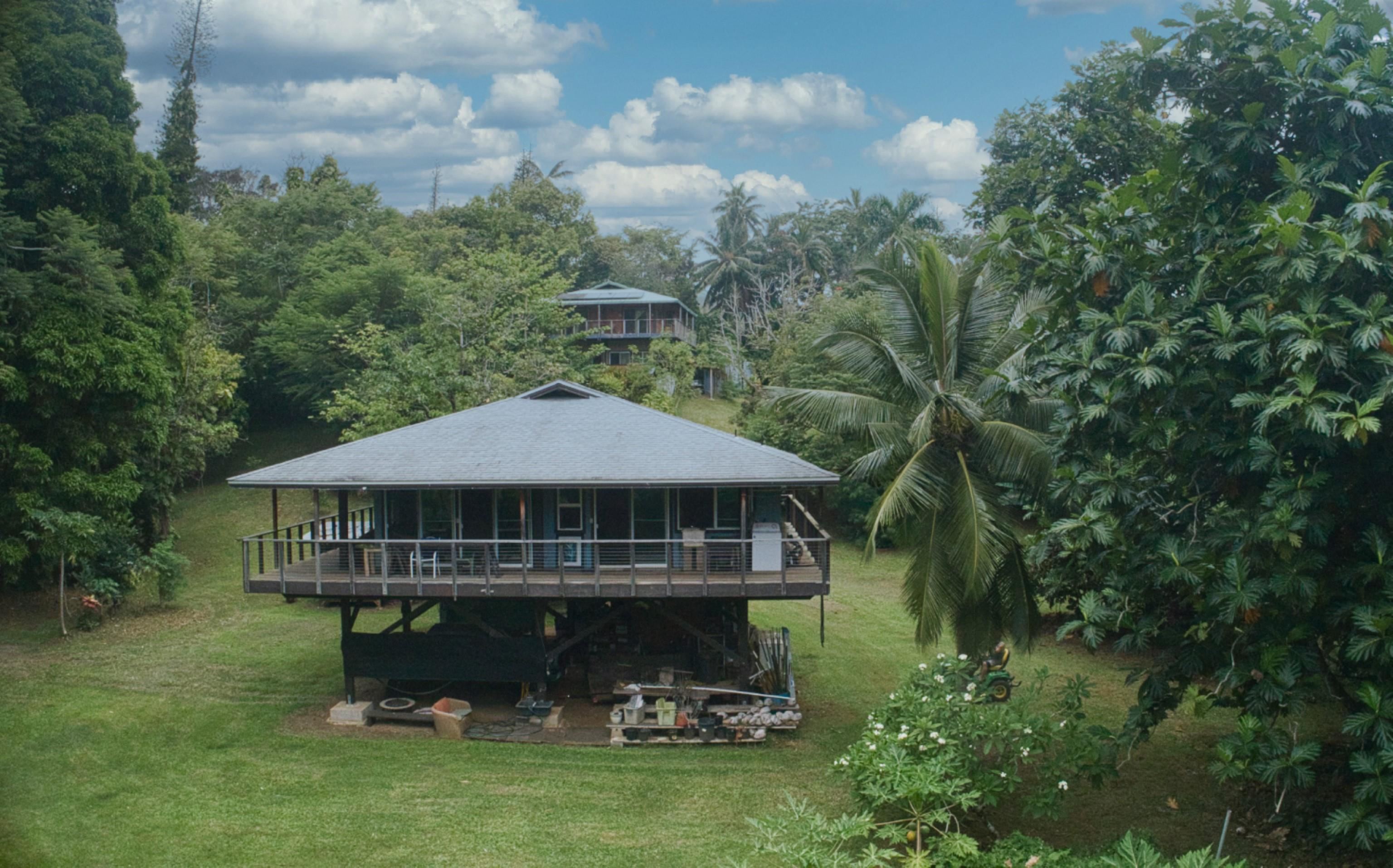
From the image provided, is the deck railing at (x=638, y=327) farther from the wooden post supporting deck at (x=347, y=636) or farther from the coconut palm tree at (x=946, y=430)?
the coconut palm tree at (x=946, y=430)

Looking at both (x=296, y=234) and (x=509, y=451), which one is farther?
(x=296, y=234)

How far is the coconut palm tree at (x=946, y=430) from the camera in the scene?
47.2 ft

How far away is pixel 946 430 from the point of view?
15.1 metres

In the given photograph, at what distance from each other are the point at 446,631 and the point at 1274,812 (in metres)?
13.4

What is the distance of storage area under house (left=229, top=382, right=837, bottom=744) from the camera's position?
1673 centimetres

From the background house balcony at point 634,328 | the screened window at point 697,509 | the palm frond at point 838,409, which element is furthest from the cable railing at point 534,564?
the background house balcony at point 634,328

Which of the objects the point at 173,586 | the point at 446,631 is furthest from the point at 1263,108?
the point at 173,586

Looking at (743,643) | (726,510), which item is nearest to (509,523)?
(726,510)

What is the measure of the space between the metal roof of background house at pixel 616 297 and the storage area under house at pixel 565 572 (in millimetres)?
28676

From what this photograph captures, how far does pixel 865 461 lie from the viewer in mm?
15594

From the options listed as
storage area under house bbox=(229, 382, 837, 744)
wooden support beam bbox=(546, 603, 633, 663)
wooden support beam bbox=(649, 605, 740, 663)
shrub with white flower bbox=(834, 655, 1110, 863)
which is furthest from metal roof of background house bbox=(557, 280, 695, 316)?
shrub with white flower bbox=(834, 655, 1110, 863)

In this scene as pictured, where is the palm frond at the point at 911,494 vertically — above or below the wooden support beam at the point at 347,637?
above

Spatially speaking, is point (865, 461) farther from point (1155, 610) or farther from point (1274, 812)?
point (1274, 812)

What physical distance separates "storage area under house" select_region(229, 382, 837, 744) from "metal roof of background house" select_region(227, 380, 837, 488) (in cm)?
5
